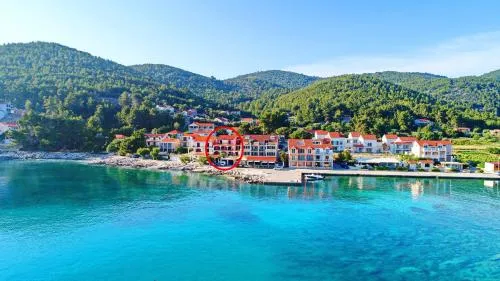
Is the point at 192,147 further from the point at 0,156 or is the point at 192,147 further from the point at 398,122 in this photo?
the point at 398,122

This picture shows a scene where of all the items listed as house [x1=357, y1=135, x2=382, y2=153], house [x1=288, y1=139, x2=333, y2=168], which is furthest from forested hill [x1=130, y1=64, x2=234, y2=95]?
house [x1=288, y1=139, x2=333, y2=168]

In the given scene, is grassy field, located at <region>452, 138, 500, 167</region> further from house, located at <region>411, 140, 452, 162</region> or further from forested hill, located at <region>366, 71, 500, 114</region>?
forested hill, located at <region>366, 71, 500, 114</region>

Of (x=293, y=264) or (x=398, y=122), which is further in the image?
(x=398, y=122)

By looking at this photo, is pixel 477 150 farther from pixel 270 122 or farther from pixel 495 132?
pixel 270 122

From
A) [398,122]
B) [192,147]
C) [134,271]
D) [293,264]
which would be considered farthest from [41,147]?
[398,122]

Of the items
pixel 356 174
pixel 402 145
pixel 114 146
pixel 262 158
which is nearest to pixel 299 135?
pixel 262 158

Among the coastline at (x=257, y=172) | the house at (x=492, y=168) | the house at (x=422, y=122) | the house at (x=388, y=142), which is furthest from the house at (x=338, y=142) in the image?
the house at (x=422, y=122)
